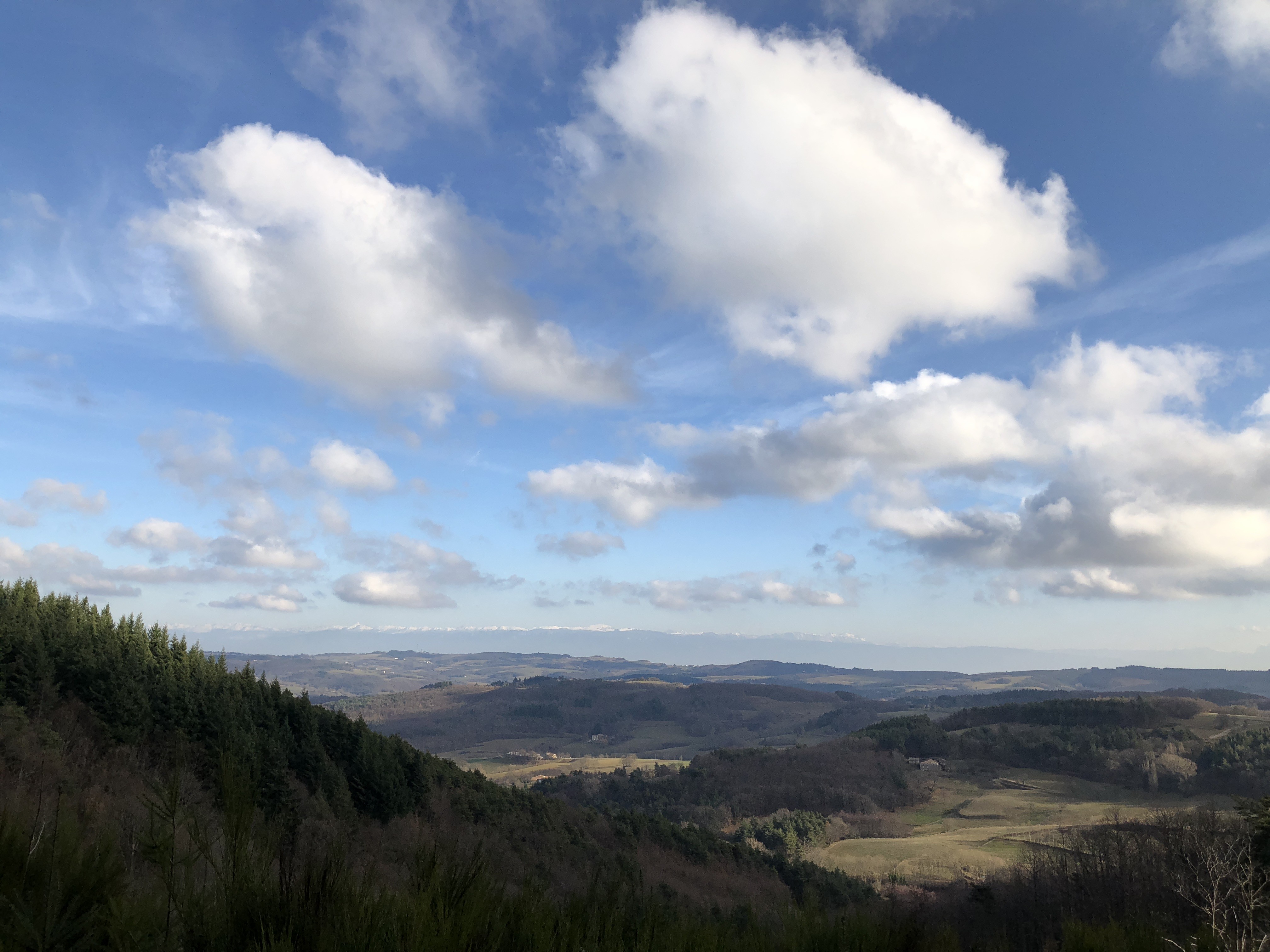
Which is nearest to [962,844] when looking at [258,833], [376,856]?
[376,856]

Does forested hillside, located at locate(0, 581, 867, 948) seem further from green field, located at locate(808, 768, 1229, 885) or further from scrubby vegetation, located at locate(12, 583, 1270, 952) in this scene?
green field, located at locate(808, 768, 1229, 885)

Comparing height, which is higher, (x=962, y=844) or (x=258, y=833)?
(x=258, y=833)

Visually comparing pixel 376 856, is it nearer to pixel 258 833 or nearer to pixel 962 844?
pixel 258 833

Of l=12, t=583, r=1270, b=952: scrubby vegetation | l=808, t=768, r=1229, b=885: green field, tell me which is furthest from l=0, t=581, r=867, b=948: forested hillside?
l=808, t=768, r=1229, b=885: green field

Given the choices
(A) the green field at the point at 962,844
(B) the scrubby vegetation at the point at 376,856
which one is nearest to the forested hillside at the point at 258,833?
(B) the scrubby vegetation at the point at 376,856

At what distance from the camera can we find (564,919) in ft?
24.6

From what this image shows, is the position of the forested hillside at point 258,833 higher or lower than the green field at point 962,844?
higher

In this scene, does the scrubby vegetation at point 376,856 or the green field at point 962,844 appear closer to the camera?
the scrubby vegetation at point 376,856

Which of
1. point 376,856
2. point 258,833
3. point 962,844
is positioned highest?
point 258,833

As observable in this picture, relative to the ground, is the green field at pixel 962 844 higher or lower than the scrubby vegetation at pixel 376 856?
lower

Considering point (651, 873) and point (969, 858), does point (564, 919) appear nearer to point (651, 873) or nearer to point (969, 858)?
point (651, 873)

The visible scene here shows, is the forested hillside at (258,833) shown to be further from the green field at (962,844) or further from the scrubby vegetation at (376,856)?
the green field at (962,844)

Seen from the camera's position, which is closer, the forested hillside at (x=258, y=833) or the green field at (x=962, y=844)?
the forested hillside at (x=258, y=833)

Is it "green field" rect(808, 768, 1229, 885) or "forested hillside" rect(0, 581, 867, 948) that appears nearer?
"forested hillside" rect(0, 581, 867, 948)
